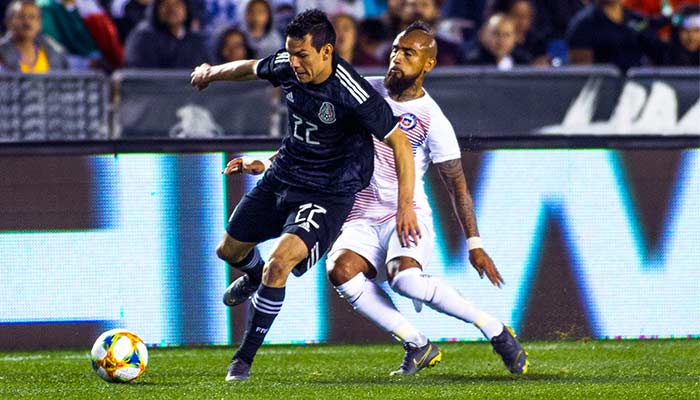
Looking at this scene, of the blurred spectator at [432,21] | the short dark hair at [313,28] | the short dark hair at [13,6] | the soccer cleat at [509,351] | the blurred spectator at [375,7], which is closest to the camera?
the short dark hair at [313,28]

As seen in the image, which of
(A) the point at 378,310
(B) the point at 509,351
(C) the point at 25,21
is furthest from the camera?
(C) the point at 25,21

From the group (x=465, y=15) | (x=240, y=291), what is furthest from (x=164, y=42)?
(x=240, y=291)

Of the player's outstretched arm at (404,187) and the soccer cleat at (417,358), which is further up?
the player's outstretched arm at (404,187)

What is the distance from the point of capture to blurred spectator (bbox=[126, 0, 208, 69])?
37.2 feet

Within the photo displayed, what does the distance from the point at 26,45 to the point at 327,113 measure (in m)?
→ 4.93

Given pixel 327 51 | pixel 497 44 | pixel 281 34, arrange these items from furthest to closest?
1. pixel 281 34
2. pixel 497 44
3. pixel 327 51

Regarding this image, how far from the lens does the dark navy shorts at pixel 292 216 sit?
22.8 ft

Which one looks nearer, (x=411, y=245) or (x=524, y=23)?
(x=411, y=245)

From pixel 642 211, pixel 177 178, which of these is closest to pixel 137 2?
pixel 177 178

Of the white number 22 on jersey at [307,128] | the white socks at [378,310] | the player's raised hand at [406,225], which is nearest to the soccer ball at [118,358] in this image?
the white socks at [378,310]

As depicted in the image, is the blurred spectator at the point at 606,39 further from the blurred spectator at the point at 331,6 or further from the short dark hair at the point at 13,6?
the short dark hair at the point at 13,6

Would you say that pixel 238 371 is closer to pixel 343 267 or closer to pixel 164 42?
pixel 343 267

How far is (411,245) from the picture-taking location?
23.9 ft

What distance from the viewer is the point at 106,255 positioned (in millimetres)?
8844
